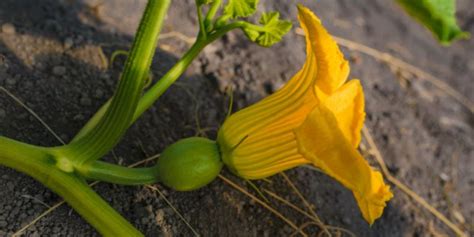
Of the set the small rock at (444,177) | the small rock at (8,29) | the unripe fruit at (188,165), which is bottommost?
the small rock at (444,177)

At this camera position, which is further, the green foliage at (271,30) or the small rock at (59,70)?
the small rock at (59,70)

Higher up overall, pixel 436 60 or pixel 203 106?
pixel 203 106

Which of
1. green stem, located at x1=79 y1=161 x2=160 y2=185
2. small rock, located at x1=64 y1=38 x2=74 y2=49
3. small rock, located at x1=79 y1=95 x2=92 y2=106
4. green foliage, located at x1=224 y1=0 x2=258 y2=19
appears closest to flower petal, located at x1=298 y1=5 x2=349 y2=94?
green foliage, located at x1=224 y1=0 x2=258 y2=19

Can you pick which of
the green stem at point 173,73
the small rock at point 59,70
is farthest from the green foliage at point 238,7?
the small rock at point 59,70

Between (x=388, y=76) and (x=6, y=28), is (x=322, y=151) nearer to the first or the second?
(x=6, y=28)

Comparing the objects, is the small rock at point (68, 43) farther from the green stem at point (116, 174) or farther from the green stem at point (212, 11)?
the green stem at point (212, 11)

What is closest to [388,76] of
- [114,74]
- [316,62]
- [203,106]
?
[203,106]

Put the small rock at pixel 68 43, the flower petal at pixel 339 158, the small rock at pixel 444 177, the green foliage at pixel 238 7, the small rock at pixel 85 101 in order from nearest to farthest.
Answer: the flower petal at pixel 339 158, the green foliage at pixel 238 7, the small rock at pixel 85 101, the small rock at pixel 68 43, the small rock at pixel 444 177
